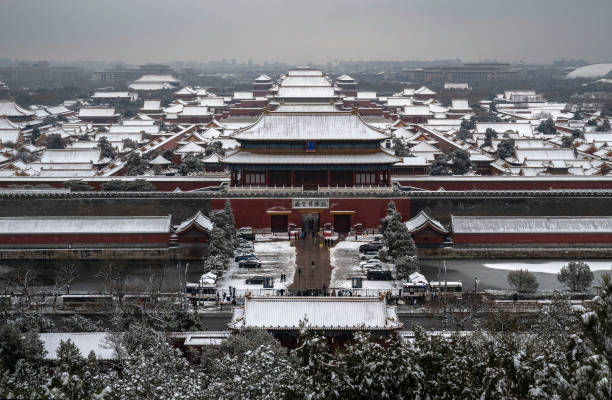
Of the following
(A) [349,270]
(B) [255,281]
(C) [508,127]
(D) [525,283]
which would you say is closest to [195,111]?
(C) [508,127]

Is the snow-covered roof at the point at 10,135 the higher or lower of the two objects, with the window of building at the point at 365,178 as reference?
higher

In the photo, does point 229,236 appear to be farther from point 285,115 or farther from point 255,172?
point 285,115

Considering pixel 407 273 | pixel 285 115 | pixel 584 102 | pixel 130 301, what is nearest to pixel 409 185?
pixel 285 115

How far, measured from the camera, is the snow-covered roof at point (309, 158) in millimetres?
34281

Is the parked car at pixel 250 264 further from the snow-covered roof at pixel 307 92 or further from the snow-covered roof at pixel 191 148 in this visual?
the snow-covered roof at pixel 307 92

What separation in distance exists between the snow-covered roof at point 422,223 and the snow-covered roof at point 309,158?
342cm

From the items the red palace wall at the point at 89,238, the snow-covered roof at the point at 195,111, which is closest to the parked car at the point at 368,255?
the red palace wall at the point at 89,238

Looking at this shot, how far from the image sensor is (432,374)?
11.7 metres

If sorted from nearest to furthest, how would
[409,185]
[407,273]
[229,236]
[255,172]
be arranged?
[407,273], [229,236], [255,172], [409,185]

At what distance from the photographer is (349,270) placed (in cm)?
2798

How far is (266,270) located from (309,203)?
22.2ft

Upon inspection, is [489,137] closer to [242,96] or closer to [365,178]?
[365,178]

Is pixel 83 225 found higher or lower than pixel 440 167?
lower

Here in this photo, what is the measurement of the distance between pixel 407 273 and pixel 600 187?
739 inches
